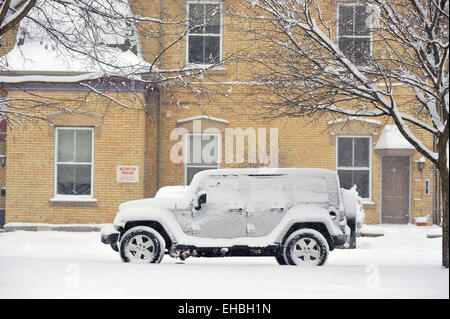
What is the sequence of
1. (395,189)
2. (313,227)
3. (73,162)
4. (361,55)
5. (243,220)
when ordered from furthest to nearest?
(395,189) < (73,162) < (361,55) < (243,220) < (313,227)

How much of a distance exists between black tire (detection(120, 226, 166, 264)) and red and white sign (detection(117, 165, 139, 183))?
7079mm

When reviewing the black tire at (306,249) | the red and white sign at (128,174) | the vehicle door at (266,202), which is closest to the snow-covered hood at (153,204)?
the vehicle door at (266,202)

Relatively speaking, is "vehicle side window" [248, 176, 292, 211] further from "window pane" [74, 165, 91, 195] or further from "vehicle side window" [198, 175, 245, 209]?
"window pane" [74, 165, 91, 195]

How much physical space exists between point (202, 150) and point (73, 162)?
12.2 ft

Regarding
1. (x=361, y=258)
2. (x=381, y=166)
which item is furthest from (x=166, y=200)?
(x=381, y=166)

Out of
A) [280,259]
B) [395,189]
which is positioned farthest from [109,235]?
[395,189]

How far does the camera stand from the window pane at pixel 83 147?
1848cm

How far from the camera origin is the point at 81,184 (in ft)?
60.5

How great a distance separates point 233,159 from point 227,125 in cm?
102

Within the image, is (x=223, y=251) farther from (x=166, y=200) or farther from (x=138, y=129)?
(x=138, y=129)

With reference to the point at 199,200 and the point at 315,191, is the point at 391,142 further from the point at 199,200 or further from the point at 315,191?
the point at 199,200

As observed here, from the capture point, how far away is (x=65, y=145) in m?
18.5

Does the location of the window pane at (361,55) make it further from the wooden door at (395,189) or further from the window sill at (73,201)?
the window sill at (73,201)

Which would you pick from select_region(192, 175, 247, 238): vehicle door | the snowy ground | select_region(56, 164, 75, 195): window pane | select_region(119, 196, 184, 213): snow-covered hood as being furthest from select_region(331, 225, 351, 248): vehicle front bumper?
select_region(56, 164, 75, 195): window pane
